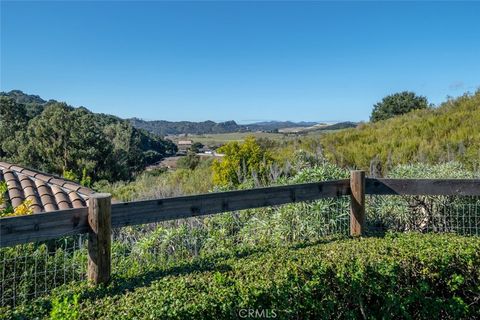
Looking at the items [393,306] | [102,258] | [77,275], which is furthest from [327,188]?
[77,275]

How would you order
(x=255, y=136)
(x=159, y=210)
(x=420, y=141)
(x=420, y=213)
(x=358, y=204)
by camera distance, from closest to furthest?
(x=159, y=210) < (x=358, y=204) < (x=420, y=213) < (x=420, y=141) < (x=255, y=136)

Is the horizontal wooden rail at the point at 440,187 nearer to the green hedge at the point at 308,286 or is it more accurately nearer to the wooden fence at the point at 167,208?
the wooden fence at the point at 167,208

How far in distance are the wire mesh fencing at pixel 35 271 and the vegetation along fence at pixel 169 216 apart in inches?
0.4

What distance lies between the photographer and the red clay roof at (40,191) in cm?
669

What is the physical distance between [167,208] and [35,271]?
145 cm

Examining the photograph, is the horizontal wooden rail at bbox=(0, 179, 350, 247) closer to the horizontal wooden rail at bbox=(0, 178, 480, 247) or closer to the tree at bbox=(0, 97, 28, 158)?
the horizontal wooden rail at bbox=(0, 178, 480, 247)

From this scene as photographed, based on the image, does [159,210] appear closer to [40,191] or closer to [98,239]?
[98,239]

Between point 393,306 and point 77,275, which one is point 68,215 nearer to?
point 77,275

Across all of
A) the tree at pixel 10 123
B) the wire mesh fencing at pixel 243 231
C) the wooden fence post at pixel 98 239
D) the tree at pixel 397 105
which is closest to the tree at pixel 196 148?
the tree at pixel 10 123

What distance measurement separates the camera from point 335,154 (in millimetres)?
10883

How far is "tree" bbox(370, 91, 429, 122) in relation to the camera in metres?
26.5

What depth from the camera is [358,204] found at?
15.1 feet

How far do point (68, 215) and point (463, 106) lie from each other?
52.1 feet

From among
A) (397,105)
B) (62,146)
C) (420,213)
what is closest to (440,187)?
(420,213)
